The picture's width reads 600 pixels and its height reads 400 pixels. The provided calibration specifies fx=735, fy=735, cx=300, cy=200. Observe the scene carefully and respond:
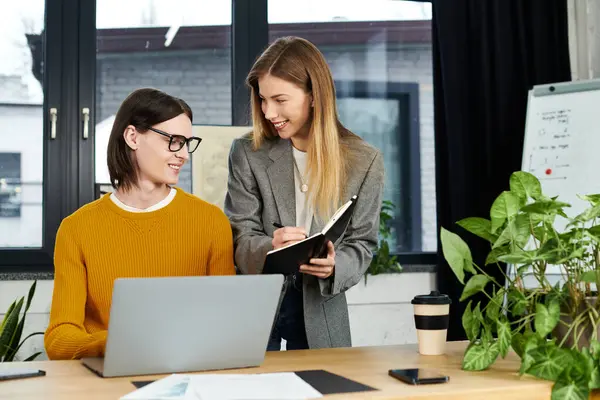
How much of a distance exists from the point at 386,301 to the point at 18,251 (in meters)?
1.82

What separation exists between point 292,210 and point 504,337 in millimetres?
887

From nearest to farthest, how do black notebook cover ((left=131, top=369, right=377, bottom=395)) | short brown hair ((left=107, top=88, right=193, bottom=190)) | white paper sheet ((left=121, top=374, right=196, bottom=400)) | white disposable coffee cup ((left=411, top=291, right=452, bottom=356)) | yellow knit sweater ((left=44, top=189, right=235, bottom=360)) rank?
white paper sheet ((left=121, top=374, right=196, bottom=400)), black notebook cover ((left=131, top=369, right=377, bottom=395)), white disposable coffee cup ((left=411, top=291, right=452, bottom=356)), yellow knit sweater ((left=44, top=189, right=235, bottom=360)), short brown hair ((left=107, top=88, right=193, bottom=190))

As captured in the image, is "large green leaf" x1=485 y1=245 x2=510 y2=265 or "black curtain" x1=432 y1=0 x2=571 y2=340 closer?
"large green leaf" x1=485 y1=245 x2=510 y2=265

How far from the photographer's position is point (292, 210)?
6.97 feet

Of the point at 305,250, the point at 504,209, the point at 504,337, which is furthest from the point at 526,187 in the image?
the point at 305,250

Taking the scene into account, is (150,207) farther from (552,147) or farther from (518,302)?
(552,147)

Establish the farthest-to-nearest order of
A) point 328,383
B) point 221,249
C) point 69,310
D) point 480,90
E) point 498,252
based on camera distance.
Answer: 1. point 480,90
2. point 221,249
3. point 69,310
4. point 498,252
5. point 328,383

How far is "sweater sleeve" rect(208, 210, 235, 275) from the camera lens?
2.04m

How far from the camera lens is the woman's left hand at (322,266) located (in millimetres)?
1797

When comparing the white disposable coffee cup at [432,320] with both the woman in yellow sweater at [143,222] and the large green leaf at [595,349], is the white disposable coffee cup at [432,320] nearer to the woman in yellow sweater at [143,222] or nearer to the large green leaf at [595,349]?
the large green leaf at [595,349]

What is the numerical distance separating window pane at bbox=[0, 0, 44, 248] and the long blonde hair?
1.75m

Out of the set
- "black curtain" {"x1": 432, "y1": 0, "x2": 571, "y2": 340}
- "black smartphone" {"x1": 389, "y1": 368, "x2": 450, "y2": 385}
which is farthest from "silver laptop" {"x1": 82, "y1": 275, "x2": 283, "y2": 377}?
"black curtain" {"x1": 432, "y1": 0, "x2": 571, "y2": 340}

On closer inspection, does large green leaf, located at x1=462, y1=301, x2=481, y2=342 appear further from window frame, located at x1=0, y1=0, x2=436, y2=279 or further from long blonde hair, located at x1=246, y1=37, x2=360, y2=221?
window frame, located at x1=0, y1=0, x2=436, y2=279

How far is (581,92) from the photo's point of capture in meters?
3.50
